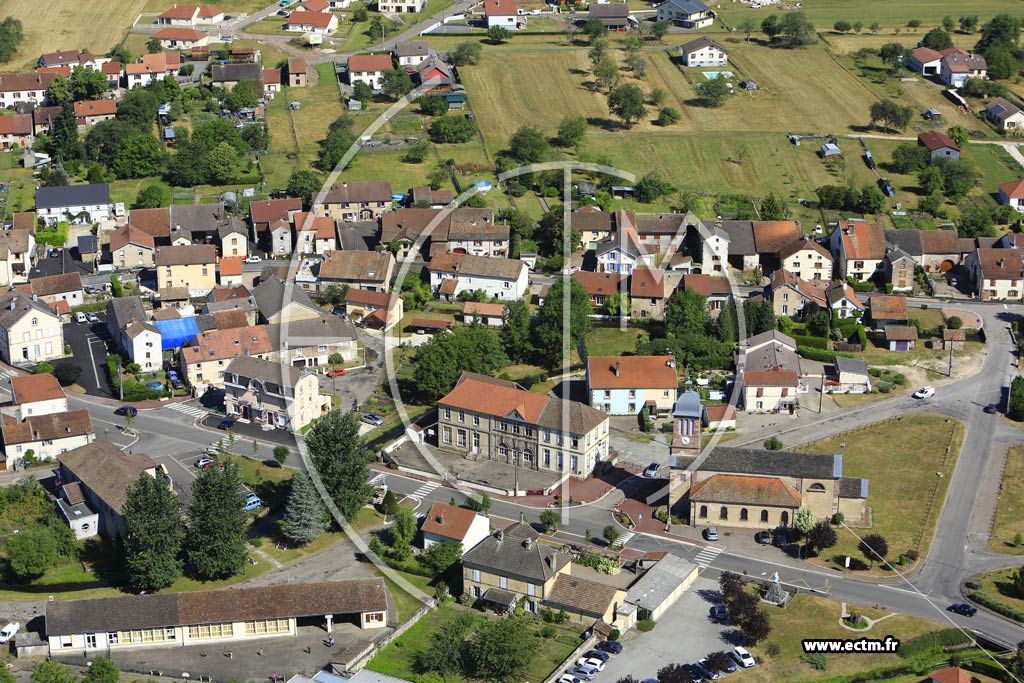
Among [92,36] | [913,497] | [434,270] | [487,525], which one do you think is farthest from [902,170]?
[92,36]

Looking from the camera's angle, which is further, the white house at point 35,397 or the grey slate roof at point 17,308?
the grey slate roof at point 17,308

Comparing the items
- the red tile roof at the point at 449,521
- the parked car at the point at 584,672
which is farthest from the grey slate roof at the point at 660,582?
the red tile roof at the point at 449,521

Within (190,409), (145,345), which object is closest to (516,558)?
(190,409)

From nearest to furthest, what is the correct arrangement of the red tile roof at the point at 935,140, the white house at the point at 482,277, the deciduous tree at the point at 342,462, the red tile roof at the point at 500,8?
the deciduous tree at the point at 342,462, the white house at the point at 482,277, the red tile roof at the point at 935,140, the red tile roof at the point at 500,8

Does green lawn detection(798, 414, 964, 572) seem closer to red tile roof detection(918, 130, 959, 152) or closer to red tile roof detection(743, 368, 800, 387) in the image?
red tile roof detection(743, 368, 800, 387)

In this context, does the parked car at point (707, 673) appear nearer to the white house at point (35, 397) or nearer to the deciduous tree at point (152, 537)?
the deciduous tree at point (152, 537)

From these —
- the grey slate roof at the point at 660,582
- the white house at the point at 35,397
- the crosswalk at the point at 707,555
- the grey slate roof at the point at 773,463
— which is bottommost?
the crosswalk at the point at 707,555

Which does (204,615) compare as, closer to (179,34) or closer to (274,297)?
(274,297)
